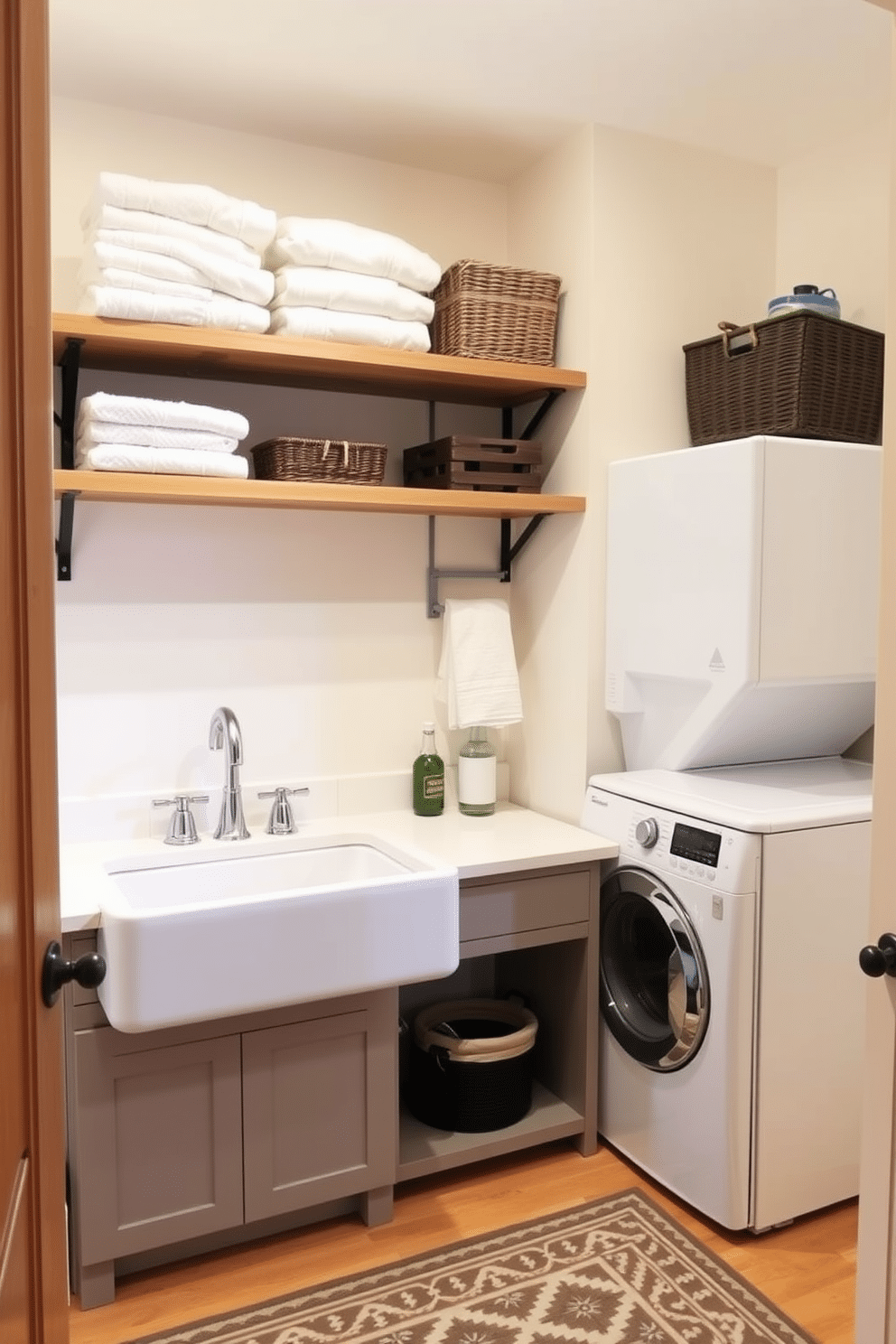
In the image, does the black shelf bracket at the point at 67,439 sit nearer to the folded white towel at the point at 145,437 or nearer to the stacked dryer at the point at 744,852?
the folded white towel at the point at 145,437

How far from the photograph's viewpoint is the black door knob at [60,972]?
3.42 feet

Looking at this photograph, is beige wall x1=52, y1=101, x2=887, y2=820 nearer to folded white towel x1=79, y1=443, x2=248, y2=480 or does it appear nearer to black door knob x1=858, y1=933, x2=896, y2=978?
folded white towel x1=79, y1=443, x2=248, y2=480

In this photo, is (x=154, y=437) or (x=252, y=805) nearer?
(x=154, y=437)

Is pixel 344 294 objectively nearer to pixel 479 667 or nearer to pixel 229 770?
pixel 479 667

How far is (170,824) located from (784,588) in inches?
58.9

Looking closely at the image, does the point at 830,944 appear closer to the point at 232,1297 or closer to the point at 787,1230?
the point at 787,1230

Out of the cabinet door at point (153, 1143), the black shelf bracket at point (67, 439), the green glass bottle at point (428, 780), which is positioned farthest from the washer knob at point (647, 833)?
the black shelf bracket at point (67, 439)

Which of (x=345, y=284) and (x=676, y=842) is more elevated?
(x=345, y=284)

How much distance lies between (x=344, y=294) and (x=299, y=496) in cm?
47

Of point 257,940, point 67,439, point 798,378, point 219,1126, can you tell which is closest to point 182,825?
point 257,940

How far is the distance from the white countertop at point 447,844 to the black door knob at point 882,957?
3.71ft

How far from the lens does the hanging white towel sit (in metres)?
2.20

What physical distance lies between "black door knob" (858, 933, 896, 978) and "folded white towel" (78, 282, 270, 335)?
1.76 metres

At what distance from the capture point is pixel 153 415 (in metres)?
2.24
